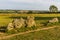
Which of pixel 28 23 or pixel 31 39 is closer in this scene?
pixel 31 39

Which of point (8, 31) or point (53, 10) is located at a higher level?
point (8, 31)

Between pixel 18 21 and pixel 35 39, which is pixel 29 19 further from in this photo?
pixel 35 39

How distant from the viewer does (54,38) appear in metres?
20.1

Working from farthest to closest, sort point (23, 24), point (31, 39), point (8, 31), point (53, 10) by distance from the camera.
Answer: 1. point (53, 10)
2. point (23, 24)
3. point (8, 31)
4. point (31, 39)

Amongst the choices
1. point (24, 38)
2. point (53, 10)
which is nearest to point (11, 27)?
point (24, 38)

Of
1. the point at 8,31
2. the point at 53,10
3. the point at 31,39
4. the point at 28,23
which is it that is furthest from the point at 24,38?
Result: the point at 53,10

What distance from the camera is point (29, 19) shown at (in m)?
29.5

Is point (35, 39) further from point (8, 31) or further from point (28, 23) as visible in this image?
point (28, 23)

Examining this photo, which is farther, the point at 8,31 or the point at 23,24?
the point at 23,24

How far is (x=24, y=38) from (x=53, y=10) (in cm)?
10901

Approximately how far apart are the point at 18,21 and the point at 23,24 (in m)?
0.99

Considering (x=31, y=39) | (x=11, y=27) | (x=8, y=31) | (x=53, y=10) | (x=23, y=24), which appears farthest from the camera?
(x=53, y=10)

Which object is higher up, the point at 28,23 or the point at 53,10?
the point at 28,23

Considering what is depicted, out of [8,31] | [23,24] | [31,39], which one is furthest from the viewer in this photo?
[23,24]
